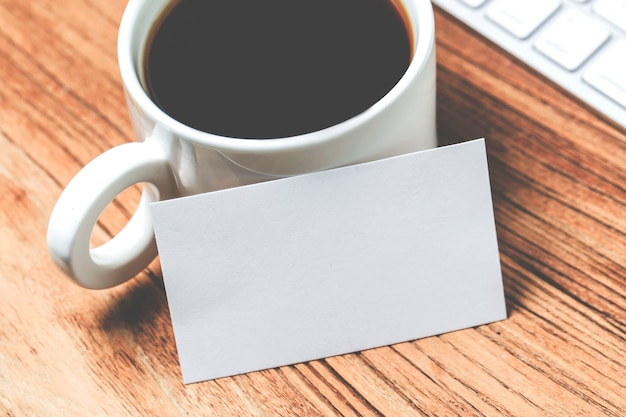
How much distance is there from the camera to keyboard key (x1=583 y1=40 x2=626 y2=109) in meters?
0.52

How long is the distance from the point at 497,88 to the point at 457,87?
3cm

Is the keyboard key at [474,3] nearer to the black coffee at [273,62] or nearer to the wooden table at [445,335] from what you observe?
the wooden table at [445,335]

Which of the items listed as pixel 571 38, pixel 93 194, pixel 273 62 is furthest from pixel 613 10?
pixel 93 194

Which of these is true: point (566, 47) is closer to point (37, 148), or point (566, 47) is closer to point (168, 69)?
point (168, 69)

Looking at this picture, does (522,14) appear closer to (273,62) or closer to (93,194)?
(273,62)

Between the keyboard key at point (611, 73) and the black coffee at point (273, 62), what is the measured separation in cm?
16

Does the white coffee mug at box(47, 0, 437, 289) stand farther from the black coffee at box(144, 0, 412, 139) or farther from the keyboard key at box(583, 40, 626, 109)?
the keyboard key at box(583, 40, 626, 109)

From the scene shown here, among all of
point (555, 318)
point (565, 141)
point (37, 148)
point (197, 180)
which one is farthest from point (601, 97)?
point (37, 148)

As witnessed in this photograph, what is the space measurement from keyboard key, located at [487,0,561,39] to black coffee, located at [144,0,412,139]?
0.14 metres

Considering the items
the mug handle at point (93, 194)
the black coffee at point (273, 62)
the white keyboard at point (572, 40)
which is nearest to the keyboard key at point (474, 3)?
the white keyboard at point (572, 40)

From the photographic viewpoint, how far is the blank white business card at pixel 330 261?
43 centimetres

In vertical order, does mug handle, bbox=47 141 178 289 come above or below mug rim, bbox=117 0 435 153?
below

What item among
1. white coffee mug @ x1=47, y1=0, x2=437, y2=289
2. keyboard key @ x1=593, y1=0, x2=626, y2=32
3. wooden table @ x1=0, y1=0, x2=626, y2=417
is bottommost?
wooden table @ x1=0, y1=0, x2=626, y2=417

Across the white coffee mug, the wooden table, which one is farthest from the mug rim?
the wooden table
